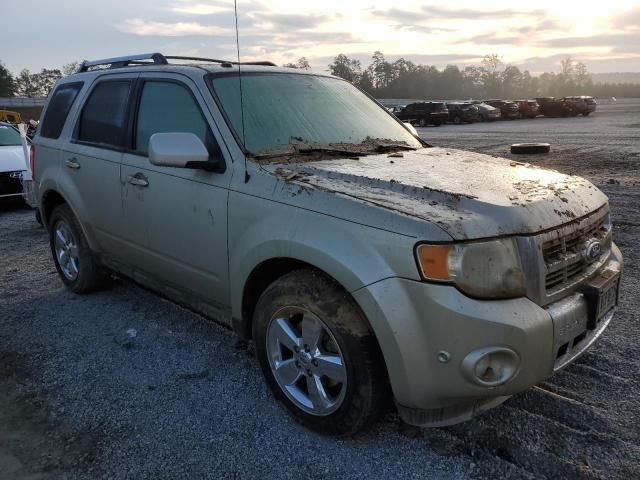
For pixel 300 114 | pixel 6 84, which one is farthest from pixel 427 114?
pixel 6 84

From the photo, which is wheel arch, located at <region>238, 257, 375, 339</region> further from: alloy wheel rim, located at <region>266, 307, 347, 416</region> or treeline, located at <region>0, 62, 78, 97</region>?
treeline, located at <region>0, 62, 78, 97</region>

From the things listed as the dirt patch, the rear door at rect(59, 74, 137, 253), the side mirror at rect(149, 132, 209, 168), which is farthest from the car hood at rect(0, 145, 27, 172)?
the side mirror at rect(149, 132, 209, 168)

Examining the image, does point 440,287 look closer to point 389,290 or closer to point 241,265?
point 389,290

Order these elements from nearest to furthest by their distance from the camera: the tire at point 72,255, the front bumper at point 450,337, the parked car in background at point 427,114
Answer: the front bumper at point 450,337
the tire at point 72,255
the parked car in background at point 427,114

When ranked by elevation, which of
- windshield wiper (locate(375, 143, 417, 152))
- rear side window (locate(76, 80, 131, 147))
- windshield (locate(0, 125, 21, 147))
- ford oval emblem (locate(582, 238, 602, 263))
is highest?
rear side window (locate(76, 80, 131, 147))

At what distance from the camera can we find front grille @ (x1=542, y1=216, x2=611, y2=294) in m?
2.42

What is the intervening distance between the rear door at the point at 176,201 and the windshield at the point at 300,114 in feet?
0.70

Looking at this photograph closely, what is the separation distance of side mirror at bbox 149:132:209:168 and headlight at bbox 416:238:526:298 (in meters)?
1.43

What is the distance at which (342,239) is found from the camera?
2.44 meters

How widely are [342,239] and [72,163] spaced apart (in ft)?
9.80

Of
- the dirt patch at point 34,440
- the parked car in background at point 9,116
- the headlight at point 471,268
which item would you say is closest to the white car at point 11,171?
the dirt patch at point 34,440

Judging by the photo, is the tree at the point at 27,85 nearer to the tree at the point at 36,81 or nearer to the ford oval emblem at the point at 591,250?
the tree at the point at 36,81

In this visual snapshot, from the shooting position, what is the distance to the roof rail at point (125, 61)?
413 cm

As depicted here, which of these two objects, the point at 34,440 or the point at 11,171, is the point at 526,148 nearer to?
the point at 11,171
